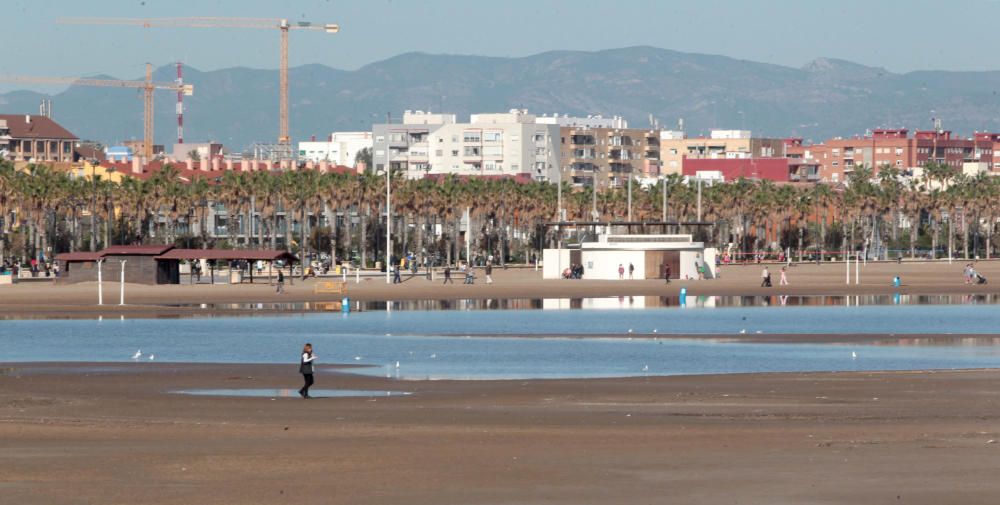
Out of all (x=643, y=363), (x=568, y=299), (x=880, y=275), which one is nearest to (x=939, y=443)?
(x=643, y=363)

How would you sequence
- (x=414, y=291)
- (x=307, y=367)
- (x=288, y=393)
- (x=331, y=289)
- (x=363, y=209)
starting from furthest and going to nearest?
1. (x=363, y=209)
2. (x=414, y=291)
3. (x=331, y=289)
4. (x=288, y=393)
5. (x=307, y=367)

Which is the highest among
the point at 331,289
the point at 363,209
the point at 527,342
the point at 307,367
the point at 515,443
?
the point at 363,209

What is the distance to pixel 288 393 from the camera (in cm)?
3981

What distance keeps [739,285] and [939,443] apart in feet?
279

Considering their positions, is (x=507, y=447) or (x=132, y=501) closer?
(x=132, y=501)

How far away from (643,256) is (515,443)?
91.9m

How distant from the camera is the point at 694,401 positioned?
37.2m

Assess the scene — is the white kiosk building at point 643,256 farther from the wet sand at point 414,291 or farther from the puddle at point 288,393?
the puddle at point 288,393

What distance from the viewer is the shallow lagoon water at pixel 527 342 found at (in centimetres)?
4878

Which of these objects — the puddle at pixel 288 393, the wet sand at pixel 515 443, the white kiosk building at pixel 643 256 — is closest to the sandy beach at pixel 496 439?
the wet sand at pixel 515 443

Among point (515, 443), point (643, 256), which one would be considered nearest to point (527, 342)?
point (515, 443)

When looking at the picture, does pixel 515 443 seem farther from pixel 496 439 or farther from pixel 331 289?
pixel 331 289

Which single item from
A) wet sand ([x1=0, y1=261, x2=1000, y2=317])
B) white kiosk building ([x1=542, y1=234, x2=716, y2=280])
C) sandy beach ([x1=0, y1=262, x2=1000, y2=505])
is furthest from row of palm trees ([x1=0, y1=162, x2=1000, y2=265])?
sandy beach ([x1=0, y1=262, x2=1000, y2=505])

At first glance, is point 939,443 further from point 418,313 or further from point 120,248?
point 120,248
